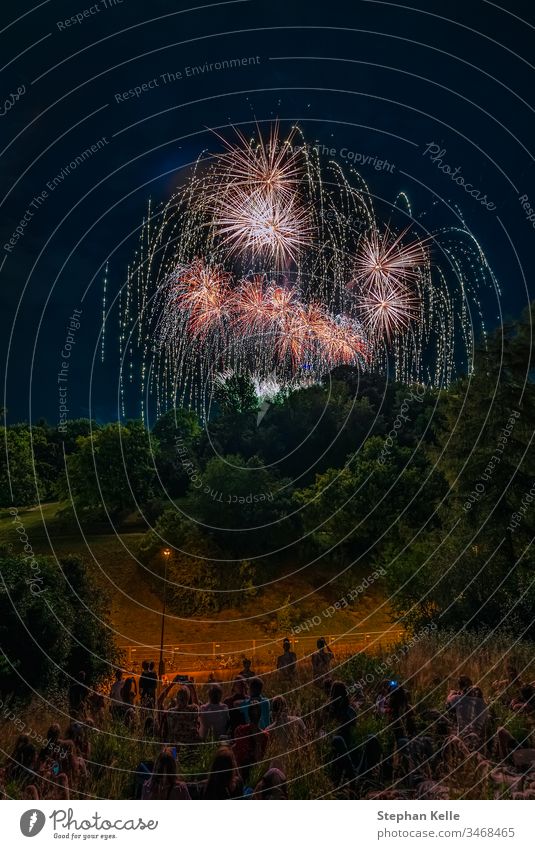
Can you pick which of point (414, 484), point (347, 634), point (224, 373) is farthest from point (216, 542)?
point (224, 373)

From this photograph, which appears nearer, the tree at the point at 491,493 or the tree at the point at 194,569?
the tree at the point at 491,493

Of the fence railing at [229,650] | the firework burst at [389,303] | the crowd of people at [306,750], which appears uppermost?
the firework burst at [389,303]

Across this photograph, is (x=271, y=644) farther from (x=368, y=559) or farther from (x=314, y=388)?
(x=314, y=388)

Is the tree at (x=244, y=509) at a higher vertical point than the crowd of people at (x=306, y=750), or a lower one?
lower

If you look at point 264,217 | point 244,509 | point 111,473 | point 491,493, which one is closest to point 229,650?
point 244,509

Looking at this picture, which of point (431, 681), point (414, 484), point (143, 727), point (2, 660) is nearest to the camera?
point (143, 727)

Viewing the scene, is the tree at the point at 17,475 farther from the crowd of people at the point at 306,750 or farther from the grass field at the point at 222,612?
the crowd of people at the point at 306,750

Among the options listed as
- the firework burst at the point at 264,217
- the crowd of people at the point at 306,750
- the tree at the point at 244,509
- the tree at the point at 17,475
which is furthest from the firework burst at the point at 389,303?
the tree at the point at 17,475
